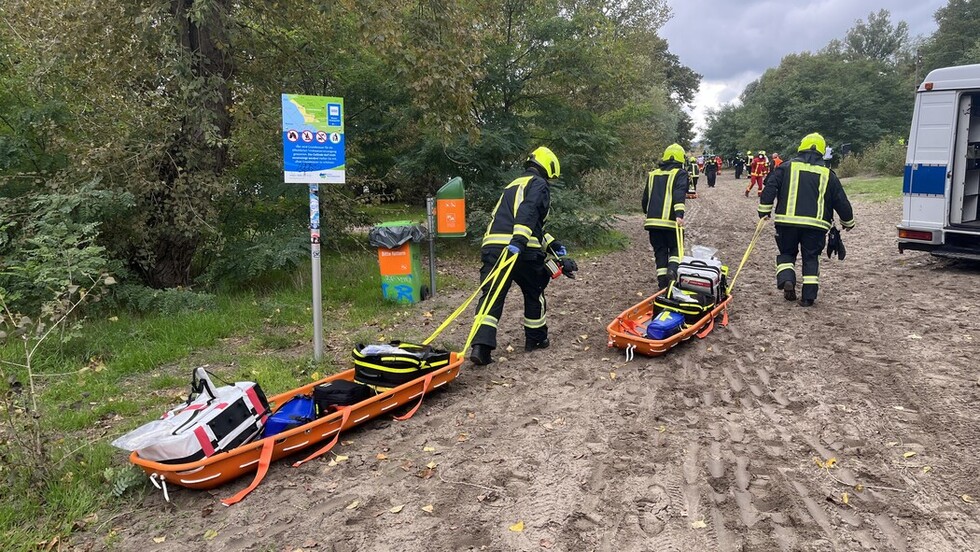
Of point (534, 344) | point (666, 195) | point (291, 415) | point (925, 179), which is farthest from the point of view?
point (925, 179)

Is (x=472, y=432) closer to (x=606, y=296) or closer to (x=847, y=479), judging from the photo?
(x=847, y=479)

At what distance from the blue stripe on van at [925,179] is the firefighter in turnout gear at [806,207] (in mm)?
2431

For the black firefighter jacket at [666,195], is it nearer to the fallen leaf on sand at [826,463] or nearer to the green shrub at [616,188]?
the fallen leaf on sand at [826,463]

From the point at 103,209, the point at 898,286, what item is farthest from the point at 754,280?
the point at 103,209

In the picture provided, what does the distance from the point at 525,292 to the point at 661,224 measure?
3017mm

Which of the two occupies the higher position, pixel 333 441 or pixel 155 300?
pixel 155 300

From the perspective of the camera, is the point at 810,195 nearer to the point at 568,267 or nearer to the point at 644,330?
the point at 644,330

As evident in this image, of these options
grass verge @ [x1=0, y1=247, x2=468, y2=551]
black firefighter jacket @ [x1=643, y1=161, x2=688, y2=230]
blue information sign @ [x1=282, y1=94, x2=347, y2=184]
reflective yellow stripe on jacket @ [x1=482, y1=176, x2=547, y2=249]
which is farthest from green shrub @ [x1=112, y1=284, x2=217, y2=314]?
black firefighter jacket @ [x1=643, y1=161, x2=688, y2=230]

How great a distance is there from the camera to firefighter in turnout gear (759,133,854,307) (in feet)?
25.0

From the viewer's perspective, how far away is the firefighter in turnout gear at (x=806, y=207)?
7.61 m

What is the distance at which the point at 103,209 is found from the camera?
7199 millimetres

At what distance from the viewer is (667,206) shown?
8.34m

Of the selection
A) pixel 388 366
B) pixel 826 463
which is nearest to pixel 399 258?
pixel 388 366

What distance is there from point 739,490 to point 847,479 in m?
0.69
